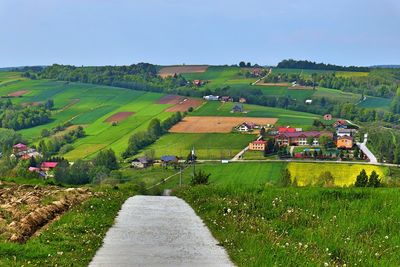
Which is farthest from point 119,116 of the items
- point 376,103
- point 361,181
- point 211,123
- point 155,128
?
point 361,181

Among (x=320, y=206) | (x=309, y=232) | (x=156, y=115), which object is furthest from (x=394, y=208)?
(x=156, y=115)

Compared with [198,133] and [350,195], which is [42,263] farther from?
[198,133]

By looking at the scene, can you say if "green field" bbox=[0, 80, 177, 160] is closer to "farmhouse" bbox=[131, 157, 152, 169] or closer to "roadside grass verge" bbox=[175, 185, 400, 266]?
"farmhouse" bbox=[131, 157, 152, 169]

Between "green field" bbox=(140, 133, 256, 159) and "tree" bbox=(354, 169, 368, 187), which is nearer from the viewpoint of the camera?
"tree" bbox=(354, 169, 368, 187)

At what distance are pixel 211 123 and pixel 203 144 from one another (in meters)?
18.4

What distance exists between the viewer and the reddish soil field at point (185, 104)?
147 m

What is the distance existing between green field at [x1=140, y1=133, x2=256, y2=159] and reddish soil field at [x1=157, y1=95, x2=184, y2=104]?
38083mm

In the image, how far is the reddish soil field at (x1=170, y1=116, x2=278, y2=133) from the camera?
403ft

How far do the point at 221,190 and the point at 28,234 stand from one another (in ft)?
34.9

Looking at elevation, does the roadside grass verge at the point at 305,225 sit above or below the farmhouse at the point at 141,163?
above

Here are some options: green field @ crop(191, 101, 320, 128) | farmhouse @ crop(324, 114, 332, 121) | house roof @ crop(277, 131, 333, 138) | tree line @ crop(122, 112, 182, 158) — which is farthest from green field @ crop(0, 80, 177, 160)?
farmhouse @ crop(324, 114, 332, 121)

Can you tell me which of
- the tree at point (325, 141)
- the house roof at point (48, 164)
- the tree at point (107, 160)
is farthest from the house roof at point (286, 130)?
the house roof at point (48, 164)

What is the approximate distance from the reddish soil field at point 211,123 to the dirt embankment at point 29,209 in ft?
324

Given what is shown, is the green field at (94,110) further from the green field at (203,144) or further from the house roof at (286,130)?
the house roof at (286,130)
